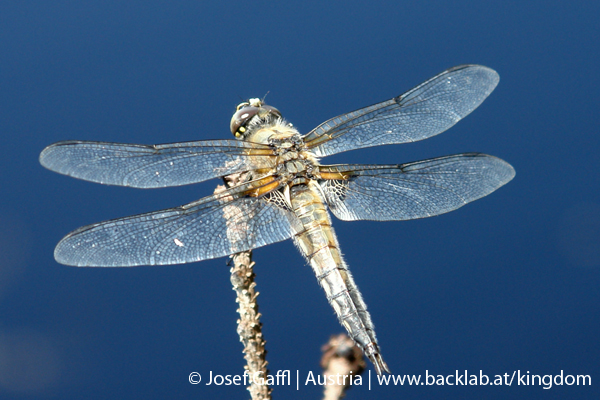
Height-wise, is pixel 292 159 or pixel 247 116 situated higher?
pixel 247 116

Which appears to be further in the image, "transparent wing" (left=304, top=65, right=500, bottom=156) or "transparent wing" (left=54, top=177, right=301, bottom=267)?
"transparent wing" (left=304, top=65, right=500, bottom=156)

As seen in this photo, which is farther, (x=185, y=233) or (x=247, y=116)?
(x=247, y=116)

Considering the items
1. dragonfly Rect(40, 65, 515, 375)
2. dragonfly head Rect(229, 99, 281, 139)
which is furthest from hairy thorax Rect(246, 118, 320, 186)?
dragonfly head Rect(229, 99, 281, 139)

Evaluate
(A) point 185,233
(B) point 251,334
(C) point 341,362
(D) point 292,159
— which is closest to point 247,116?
(D) point 292,159

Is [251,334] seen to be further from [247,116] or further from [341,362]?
[247,116]

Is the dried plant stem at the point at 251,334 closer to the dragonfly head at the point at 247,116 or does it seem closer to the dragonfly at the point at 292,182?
the dragonfly at the point at 292,182

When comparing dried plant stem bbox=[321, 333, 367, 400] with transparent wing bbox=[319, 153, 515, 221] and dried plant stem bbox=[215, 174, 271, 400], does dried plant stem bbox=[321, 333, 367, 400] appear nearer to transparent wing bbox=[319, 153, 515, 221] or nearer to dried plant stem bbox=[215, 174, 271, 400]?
dried plant stem bbox=[215, 174, 271, 400]

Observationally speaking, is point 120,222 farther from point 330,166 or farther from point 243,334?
point 330,166
